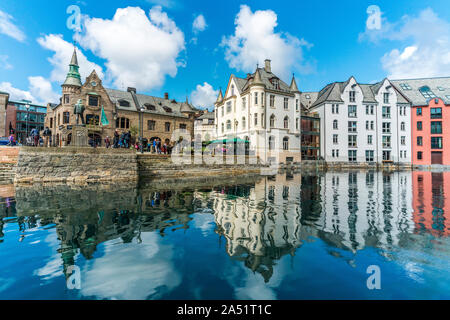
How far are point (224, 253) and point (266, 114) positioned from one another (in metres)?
37.5

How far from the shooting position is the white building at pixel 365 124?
4888cm

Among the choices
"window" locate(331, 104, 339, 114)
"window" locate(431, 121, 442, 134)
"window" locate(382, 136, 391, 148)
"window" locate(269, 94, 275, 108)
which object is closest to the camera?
"window" locate(269, 94, 275, 108)

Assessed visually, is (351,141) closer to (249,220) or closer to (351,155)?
(351,155)

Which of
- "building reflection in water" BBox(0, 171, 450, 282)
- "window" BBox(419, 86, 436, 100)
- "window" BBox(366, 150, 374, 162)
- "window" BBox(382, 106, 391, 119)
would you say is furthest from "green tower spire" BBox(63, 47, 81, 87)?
"window" BBox(419, 86, 436, 100)

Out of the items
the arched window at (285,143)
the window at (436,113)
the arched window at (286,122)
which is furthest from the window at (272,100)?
the window at (436,113)

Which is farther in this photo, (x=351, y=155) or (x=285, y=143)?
(x=351, y=155)

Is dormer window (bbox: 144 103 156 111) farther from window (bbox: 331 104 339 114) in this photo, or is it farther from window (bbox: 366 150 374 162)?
window (bbox: 366 150 374 162)

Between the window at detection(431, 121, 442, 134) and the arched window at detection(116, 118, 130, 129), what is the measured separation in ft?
222

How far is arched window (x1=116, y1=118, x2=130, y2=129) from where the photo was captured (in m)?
43.0

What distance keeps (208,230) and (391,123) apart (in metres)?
59.6

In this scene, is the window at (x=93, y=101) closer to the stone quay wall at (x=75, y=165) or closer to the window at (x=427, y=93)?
the stone quay wall at (x=75, y=165)

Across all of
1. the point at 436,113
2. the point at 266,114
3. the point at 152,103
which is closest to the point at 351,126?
the point at 436,113

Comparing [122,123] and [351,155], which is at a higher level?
[122,123]

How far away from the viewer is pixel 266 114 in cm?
4028
